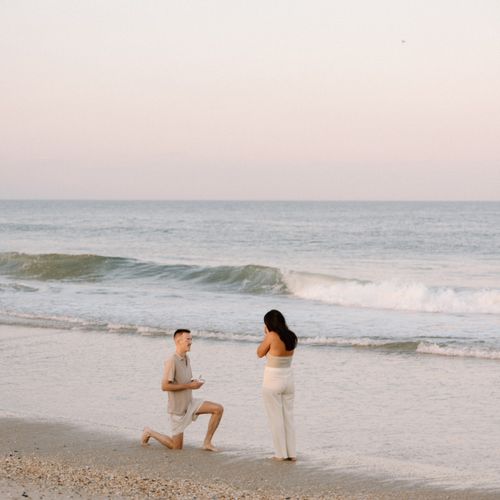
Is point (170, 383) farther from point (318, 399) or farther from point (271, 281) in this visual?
point (271, 281)

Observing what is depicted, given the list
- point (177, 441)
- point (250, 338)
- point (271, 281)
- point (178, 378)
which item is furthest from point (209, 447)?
point (271, 281)

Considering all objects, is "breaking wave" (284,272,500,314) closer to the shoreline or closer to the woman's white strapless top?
the woman's white strapless top

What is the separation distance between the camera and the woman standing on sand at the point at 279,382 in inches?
350

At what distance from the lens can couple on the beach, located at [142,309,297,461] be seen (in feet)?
29.2

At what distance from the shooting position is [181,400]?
932cm

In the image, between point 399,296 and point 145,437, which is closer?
point 145,437

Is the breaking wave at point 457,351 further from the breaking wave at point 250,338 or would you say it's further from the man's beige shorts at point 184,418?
the man's beige shorts at point 184,418

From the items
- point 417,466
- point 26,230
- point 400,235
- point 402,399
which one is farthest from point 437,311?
point 26,230

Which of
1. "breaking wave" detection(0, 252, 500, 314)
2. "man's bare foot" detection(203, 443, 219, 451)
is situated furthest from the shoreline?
"breaking wave" detection(0, 252, 500, 314)

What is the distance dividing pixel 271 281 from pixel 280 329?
2233 cm

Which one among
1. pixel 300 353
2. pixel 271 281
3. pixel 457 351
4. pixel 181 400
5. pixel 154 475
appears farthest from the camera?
pixel 271 281

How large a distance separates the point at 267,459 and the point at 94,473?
168cm

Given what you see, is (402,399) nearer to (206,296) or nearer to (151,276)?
(206,296)

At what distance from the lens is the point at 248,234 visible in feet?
219
